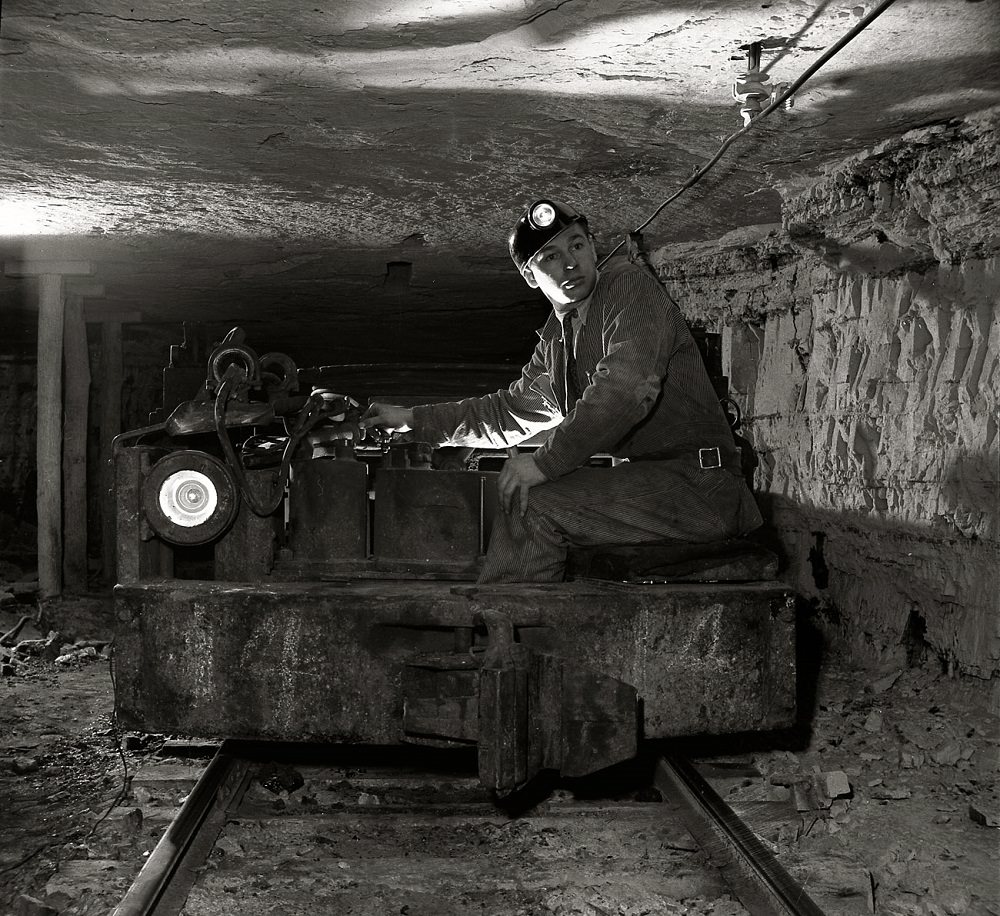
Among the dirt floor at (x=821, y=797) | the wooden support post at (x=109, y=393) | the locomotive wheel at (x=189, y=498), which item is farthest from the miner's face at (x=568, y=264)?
the wooden support post at (x=109, y=393)

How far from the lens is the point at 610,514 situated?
9.41 ft

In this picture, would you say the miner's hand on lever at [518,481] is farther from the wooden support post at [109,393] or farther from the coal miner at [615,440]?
the wooden support post at [109,393]

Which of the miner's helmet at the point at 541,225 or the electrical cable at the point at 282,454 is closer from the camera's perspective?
the electrical cable at the point at 282,454

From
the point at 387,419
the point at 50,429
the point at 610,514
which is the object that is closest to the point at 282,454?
the point at 387,419

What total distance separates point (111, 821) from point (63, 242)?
386cm

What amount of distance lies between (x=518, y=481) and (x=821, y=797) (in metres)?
1.68

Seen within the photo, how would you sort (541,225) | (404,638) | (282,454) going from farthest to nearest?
(282,454), (541,225), (404,638)

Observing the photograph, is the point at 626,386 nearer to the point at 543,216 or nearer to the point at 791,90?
the point at 543,216

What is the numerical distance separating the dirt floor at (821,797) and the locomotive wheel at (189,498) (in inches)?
39.0

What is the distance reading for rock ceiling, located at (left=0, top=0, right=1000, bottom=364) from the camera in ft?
9.27

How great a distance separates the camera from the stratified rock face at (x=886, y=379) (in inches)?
153

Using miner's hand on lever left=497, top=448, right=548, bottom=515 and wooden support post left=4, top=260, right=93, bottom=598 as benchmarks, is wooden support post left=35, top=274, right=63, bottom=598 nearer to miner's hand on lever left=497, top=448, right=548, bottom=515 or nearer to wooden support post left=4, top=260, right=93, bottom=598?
wooden support post left=4, top=260, right=93, bottom=598

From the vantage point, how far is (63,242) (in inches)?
231

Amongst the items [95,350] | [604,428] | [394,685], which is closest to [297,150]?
[604,428]
